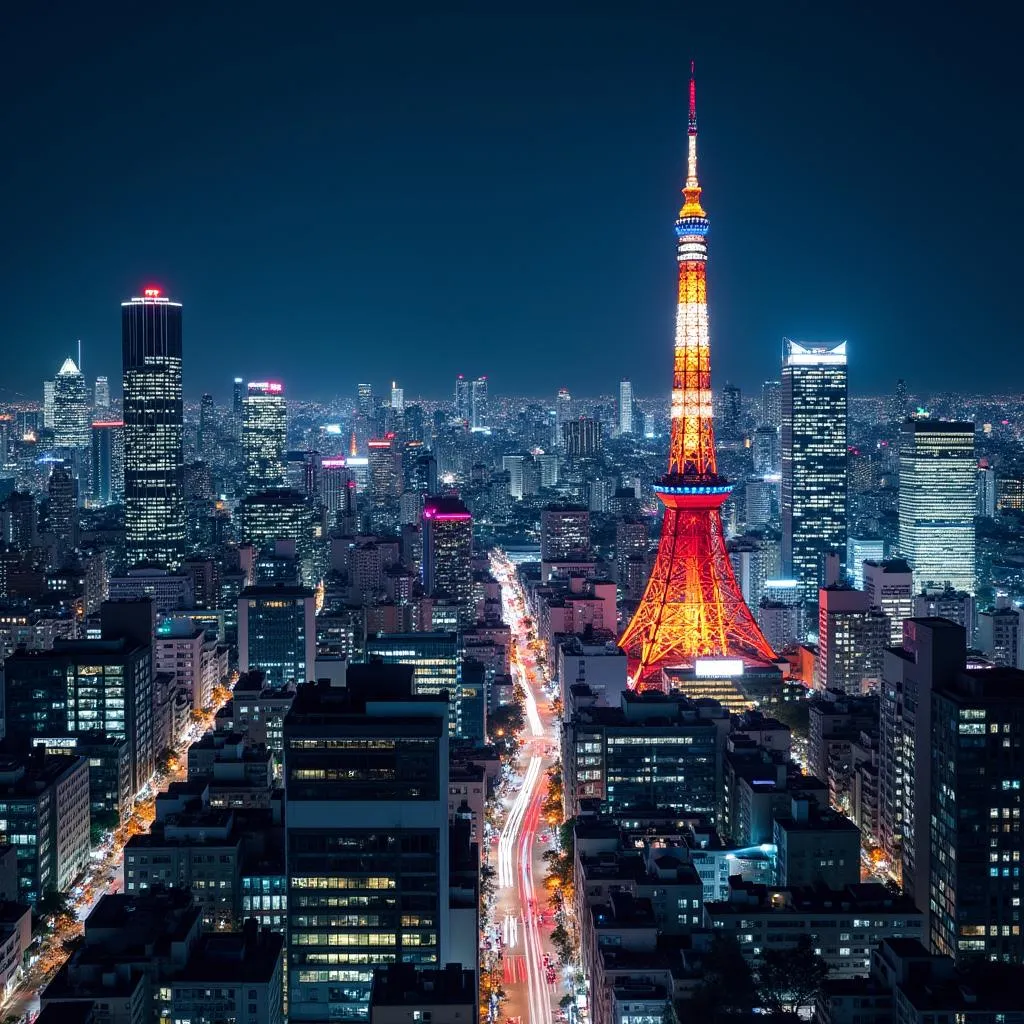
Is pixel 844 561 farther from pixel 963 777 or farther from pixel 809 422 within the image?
pixel 963 777

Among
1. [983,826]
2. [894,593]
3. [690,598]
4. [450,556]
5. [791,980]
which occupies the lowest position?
[791,980]

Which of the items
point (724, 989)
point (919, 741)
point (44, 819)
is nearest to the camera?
point (724, 989)

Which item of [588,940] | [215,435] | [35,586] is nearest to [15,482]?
[215,435]

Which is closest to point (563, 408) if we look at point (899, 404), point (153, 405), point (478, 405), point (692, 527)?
point (478, 405)

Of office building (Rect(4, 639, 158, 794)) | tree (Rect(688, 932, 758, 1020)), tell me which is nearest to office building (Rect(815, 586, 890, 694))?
office building (Rect(4, 639, 158, 794))

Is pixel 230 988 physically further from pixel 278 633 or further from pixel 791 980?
pixel 278 633

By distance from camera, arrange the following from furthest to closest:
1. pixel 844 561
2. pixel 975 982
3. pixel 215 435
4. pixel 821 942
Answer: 1. pixel 215 435
2. pixel 844 561
3. pixel 821 942
4. pixel 975 982

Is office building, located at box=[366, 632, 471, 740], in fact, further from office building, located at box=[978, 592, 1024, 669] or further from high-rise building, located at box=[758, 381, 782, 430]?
high-rise building, located at box=[758, 381, 782, 430]
